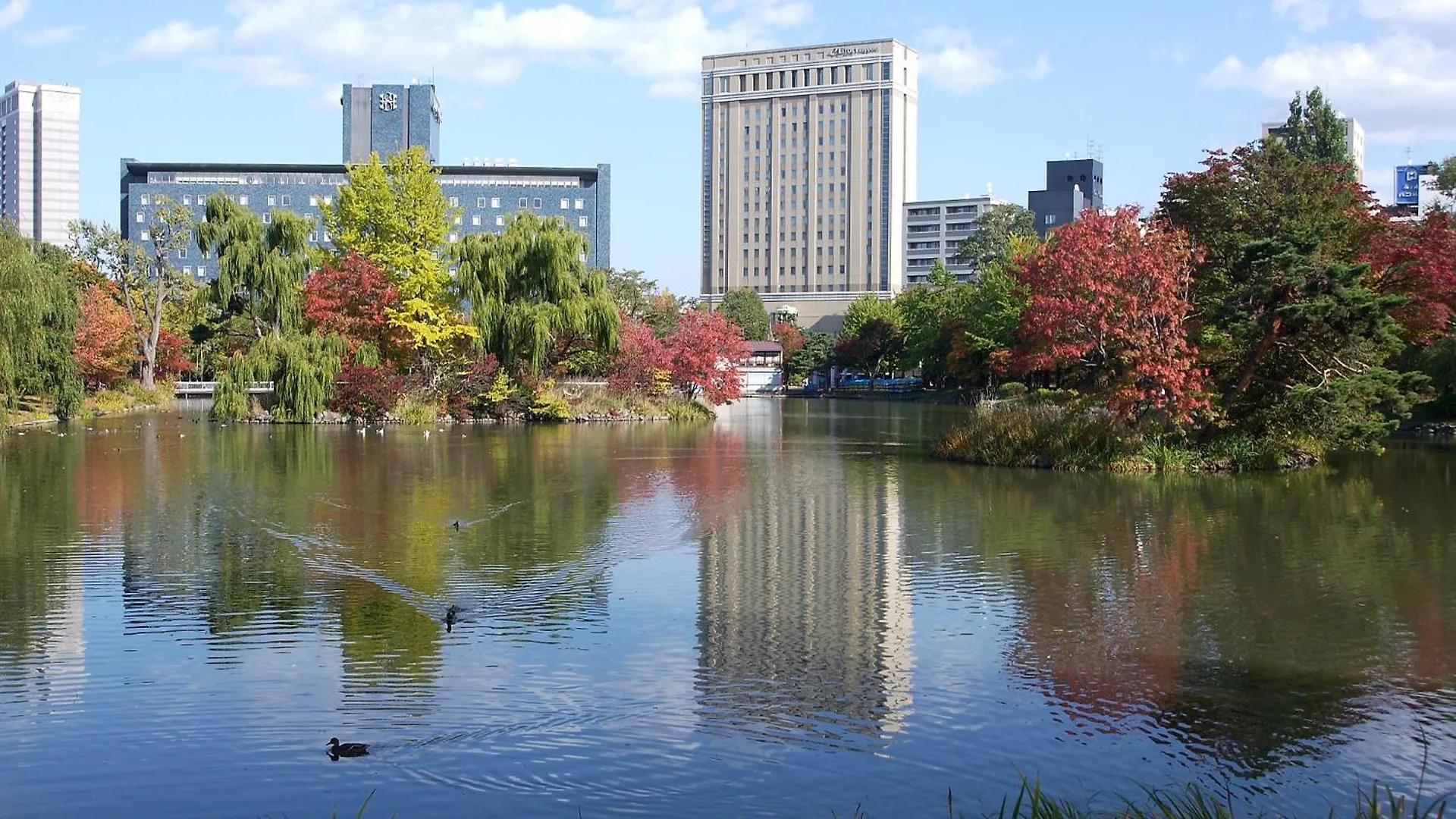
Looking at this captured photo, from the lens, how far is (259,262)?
45.2 meters

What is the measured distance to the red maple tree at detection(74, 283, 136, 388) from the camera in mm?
50000

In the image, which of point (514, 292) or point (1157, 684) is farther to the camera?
point (514, 292)

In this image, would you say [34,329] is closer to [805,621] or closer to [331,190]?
[805,621]

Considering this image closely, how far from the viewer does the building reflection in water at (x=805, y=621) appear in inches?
347

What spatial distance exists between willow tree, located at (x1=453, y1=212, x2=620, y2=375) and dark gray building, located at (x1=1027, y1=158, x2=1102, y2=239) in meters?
92.7

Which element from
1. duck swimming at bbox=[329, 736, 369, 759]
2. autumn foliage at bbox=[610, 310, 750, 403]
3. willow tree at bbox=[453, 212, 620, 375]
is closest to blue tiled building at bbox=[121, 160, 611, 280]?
autumn foliage at bbox=[610, 310, 750, 403]

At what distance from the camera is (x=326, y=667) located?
9797mm

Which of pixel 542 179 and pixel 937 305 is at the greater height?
pixel 542 179

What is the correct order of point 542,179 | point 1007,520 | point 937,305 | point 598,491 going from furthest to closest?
1. point 542,179
2. point 937,305
3. point 598,491
4. point 1007,520

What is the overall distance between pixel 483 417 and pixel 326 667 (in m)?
35.5

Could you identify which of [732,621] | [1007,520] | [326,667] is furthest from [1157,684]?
[1007,520]

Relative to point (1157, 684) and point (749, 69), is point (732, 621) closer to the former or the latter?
point (1157, 684)

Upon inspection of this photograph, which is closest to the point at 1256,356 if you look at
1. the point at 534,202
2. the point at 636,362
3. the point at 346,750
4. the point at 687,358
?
the point at 346,750

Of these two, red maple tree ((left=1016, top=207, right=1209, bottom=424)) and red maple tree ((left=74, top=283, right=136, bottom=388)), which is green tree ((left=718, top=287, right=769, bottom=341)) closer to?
red maple tree ((left=74, top=283, right=136, bottom=388))
